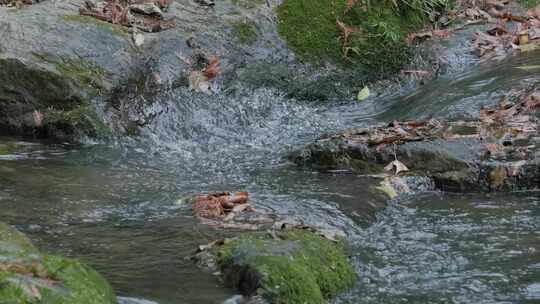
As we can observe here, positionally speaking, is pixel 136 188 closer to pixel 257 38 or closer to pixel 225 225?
pixel 225 225

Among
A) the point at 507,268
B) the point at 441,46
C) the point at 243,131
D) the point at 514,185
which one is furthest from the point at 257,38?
the point at 507,268

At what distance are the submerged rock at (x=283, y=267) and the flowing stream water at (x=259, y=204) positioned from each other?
12 cm

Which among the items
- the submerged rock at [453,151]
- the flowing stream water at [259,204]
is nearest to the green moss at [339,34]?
the flowing stream water at [259,204]

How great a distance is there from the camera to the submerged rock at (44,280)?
2.99 metres

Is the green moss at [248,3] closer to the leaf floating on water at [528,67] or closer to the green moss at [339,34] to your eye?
the green moss at [339,34]

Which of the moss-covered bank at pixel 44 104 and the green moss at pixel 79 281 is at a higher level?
the green moss at pixel 79 281

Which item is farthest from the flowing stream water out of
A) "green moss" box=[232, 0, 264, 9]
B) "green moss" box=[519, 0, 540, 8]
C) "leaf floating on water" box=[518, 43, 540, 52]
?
"green moss" box=[519, 0, 540, 8]

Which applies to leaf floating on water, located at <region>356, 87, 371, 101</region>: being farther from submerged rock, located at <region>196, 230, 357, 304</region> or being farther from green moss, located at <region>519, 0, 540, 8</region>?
submerged rock, located at <region>196, 230, 357, 304</region>

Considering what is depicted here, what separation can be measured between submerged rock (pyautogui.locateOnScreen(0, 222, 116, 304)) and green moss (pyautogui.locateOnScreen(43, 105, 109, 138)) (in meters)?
4.08

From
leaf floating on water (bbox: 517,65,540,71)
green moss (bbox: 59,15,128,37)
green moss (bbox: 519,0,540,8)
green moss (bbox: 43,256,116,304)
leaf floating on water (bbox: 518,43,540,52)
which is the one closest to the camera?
green moss (bbox: 43,256,116,304)

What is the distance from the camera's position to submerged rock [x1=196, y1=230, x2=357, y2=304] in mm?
3768

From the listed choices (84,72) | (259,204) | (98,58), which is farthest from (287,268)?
(98,58)

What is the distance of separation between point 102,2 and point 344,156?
3.80 meters

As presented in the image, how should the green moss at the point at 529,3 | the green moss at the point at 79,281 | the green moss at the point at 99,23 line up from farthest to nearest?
the green moss at the point at 529,3
the green moss at the point at 99,23
the green moss at the point at 79,281
